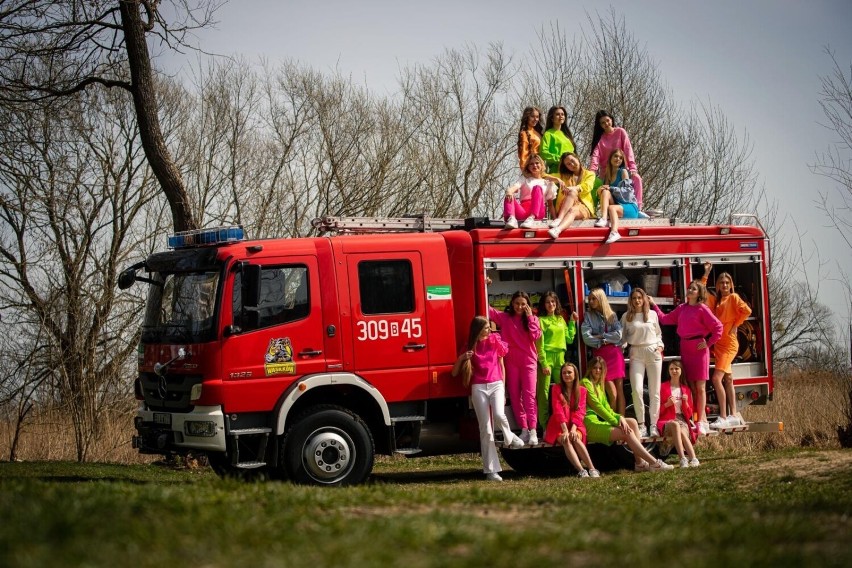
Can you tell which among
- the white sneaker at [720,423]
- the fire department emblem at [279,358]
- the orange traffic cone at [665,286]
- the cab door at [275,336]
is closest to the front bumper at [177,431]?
the cab door at [275,336]

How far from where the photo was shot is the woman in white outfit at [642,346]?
14.5 metres

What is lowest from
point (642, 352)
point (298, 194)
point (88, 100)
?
point (642, 352)

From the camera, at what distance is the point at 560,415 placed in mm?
14078

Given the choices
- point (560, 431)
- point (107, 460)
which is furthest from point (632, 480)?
point (107, 460)

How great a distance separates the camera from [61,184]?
26.1m

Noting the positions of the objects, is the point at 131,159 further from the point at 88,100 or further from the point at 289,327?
the point at 289,327

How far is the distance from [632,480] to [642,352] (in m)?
2.01

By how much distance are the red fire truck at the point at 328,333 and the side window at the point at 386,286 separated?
1 centimetres

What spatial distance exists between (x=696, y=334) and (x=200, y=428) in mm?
6492

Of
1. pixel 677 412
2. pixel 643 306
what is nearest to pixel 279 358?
pixel 643 306

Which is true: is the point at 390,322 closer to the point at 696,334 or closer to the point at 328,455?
the point at 328,455

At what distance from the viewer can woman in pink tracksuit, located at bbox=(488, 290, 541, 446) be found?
46.1ft

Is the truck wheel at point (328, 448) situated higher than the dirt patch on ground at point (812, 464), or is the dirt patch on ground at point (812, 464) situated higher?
the truck wheel at point (328, 448)

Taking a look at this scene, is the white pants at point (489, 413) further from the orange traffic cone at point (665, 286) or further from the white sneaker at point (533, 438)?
the orange traffic cone at point (665, 286)
